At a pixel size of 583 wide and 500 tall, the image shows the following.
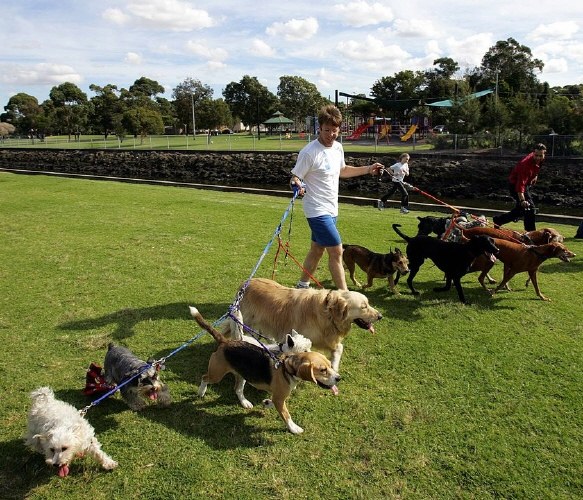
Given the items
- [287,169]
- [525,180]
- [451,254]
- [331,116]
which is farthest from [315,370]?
[287,169]

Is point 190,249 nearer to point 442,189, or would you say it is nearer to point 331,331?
point 331,331

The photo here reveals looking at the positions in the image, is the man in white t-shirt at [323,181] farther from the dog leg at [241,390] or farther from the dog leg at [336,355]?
the dog leg at [241,390]

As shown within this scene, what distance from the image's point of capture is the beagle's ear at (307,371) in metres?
3.41

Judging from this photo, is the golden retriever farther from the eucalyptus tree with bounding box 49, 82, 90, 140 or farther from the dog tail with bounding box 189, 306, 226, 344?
the eucalyptus tree with bounding box 49, 82, 90, 140

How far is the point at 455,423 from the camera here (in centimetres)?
378

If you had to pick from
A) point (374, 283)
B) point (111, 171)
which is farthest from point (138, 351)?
point (111, 171)

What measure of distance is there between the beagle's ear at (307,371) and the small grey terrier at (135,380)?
1.32 m

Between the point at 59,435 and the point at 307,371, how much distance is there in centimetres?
183

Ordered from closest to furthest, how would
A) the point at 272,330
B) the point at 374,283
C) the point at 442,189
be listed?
1. the point at 272,330
2. the point at 374,283
3. the point at 442,189

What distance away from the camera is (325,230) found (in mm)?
5297

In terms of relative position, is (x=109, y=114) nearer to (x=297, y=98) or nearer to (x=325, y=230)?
(x=297, y=98)

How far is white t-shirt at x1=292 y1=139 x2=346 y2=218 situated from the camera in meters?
5.16

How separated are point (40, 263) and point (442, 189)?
70.7 ft

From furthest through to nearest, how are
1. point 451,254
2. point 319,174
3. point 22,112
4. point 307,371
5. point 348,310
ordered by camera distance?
point 22,112 → point 451,254 → point 319,174 → point 348,310 → point 307,371
